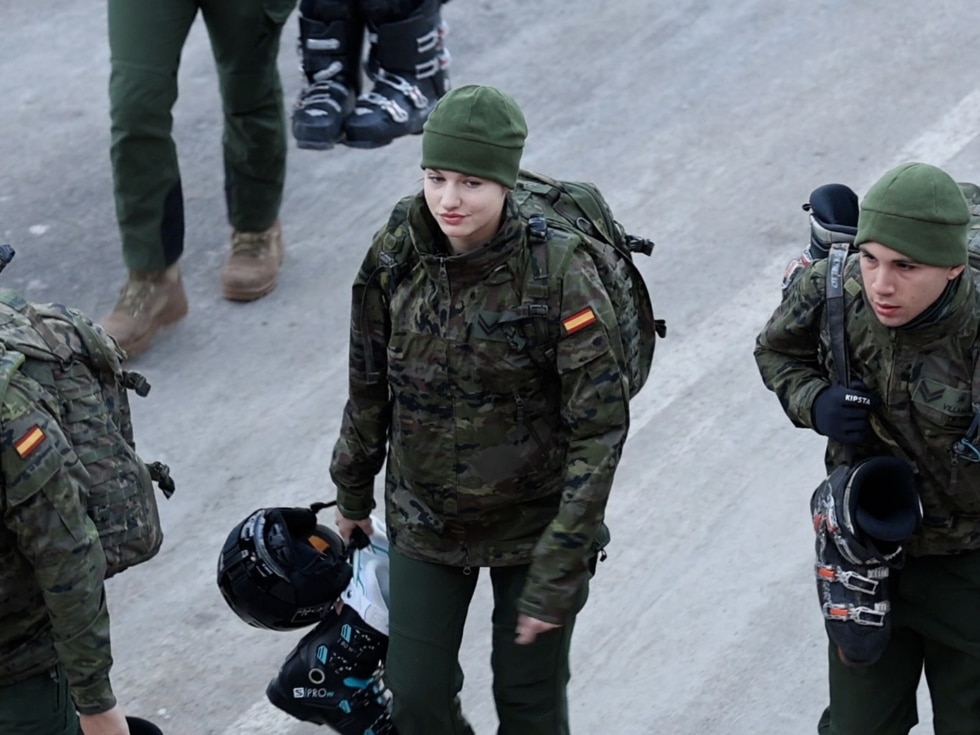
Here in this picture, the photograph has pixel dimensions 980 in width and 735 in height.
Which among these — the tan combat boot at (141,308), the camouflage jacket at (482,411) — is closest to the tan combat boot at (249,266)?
the tan combat boot at (141,308)

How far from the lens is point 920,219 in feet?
12.7

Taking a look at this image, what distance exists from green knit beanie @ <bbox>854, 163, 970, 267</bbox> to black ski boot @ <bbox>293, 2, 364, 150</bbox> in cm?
311

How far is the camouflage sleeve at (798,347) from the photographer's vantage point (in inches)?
166

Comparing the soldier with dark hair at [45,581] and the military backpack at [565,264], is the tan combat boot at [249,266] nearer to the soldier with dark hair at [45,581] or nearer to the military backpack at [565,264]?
the military backpack at [565,264]

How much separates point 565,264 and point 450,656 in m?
1.07

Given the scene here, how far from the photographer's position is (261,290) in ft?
24.4

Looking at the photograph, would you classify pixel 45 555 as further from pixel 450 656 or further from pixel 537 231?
pixel 537 231

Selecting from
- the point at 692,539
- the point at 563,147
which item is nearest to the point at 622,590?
the point at 692,539

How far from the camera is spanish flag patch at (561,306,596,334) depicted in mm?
4059

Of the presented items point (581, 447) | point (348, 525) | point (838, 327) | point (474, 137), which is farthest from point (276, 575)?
point (838, 327)

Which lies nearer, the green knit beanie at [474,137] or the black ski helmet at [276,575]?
the green knit beanie at [474,137]

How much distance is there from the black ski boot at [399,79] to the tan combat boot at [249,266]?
3.02ft

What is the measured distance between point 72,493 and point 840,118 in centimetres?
543

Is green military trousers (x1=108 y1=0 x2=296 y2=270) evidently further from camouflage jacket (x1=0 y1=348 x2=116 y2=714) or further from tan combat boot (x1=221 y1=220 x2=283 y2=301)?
camouflage jacket (x1=0 y1=348 x2=116 y2=714)
